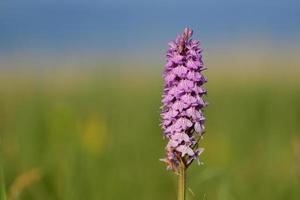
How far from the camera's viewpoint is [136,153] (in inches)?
283

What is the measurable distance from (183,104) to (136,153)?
467 cm

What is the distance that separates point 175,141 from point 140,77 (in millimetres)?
16414

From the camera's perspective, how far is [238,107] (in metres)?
10.3

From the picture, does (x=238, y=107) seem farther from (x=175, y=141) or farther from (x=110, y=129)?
(x=175, y=141)

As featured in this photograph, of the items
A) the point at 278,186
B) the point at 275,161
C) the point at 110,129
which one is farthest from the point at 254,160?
the point at 110,129

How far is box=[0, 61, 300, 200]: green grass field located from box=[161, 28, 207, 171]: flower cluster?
1.61 ft

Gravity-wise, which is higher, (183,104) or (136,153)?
(183,104)

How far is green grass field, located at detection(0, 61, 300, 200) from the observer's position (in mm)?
5215

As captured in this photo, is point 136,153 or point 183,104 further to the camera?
point 136,153

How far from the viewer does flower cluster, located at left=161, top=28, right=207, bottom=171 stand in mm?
2561

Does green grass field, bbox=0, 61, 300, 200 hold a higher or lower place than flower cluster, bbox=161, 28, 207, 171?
lower

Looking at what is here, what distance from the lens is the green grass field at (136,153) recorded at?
5215 mm

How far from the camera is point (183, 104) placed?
2547 mm

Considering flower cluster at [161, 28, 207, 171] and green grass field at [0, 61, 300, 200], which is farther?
green grass field at [0, 61, 300, 200]
